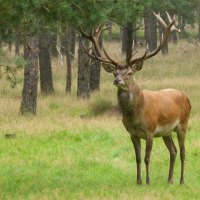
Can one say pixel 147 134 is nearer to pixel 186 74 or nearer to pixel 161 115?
pixel 161 115

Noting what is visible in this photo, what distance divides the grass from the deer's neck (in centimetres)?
118

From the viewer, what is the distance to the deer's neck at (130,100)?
10.0 m

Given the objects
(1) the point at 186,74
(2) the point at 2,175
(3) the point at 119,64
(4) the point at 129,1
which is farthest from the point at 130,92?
(1) the point at 186,74

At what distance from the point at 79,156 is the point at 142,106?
3232 millimetres

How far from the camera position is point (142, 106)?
10.3 metres

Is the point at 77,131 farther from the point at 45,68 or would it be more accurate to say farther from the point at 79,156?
the point at 45,68

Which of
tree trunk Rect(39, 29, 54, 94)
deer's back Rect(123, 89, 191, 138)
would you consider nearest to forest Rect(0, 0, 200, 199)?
deer's back Rect(123, 89, 191, 138)

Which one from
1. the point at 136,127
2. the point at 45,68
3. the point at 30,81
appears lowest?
the point at 45,68

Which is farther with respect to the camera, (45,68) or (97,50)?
(45,68)

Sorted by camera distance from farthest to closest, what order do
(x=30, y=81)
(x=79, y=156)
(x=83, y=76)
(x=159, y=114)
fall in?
1. (x=83, y=76)
2. (x=30, y=81)
3. (x=79, y=156)
4. (x=159, y=114)

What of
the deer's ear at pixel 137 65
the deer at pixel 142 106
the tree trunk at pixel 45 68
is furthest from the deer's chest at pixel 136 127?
the tree trunk at pixel 45 68

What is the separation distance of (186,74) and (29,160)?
22314mm

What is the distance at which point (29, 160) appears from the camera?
12828 millimetres

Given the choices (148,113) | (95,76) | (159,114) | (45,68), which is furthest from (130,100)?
(45,68)
